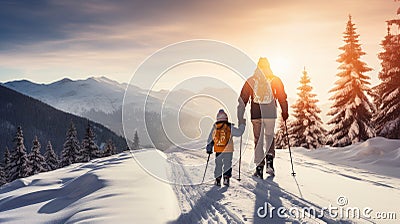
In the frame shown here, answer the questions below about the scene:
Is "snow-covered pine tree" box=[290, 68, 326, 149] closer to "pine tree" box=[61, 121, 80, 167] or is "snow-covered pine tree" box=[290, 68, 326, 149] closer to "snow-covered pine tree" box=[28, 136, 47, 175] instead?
"pine tree" box=[61, 121, 80, 167]

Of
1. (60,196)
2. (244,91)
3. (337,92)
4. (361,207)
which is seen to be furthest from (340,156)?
(337,92)

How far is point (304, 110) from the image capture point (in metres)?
33.2

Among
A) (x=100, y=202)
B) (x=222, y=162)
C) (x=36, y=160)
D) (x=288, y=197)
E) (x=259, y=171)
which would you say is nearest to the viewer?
(x=100, y=202)

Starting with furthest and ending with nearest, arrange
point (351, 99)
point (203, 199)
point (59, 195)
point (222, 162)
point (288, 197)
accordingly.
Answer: point (351, 99), point (222, 162), point (59, 195), point (203, 199), point (288, 197)

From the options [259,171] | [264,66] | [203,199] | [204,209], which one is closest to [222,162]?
[259,171]

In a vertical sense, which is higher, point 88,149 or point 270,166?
point 270,166

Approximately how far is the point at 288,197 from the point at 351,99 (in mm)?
22847

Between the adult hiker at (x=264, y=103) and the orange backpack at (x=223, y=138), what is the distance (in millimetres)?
542

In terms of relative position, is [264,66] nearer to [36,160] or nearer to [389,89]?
[389,89]

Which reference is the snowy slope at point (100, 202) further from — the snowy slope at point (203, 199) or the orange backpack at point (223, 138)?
the orange backpack at point (223, 138)

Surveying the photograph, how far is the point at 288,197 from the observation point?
575 centimetres

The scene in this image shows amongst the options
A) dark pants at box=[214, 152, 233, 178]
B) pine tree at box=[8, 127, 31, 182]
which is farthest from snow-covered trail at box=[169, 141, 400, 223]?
pine tree at box=[8, 127, 31, 182]

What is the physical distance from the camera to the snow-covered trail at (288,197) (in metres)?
4.80

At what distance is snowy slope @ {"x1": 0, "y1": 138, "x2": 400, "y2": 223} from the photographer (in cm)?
483
